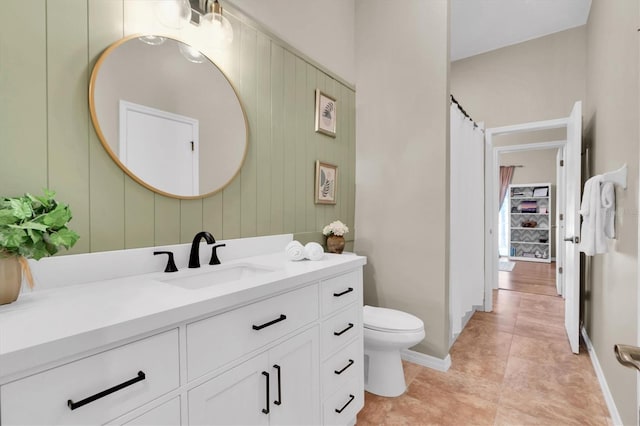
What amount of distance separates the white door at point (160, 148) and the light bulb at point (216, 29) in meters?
0.43

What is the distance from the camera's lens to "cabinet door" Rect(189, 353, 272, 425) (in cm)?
90

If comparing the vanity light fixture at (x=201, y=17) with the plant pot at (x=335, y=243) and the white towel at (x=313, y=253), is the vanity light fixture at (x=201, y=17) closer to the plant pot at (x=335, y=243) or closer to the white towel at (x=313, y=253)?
the white towel at (x=313, y=253)

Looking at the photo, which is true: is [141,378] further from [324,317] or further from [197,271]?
[324,317]

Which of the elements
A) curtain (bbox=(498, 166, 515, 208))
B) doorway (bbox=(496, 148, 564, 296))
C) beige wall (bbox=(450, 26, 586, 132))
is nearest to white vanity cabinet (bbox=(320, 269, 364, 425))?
beige wall (bbox=(450, 26, 586, 132))

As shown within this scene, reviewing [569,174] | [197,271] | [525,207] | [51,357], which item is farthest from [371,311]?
[525,207]

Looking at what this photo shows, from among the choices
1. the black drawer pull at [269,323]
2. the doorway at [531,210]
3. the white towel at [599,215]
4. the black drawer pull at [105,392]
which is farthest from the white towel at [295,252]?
the doorway at [531,210]

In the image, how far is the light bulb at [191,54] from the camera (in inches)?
56.4

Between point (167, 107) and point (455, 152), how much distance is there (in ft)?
6.88

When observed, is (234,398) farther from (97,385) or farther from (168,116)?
(168,116)

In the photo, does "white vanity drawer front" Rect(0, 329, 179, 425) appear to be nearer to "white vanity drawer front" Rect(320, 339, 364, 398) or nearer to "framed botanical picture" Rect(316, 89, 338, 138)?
"white vanity drawer front" Rect(320, 339, 364, 398)

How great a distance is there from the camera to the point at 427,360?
235cm

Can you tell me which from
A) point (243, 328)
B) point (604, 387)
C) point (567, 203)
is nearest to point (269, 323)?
point (243, 328)

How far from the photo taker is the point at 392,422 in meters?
1.74

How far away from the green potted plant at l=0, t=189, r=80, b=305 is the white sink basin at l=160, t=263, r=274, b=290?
41cm
